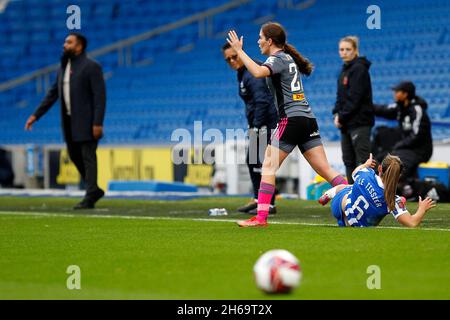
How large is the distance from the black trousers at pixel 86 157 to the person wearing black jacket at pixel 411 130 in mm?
4154

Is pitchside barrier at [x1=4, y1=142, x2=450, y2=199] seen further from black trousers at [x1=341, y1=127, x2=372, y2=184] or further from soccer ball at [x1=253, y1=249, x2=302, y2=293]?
soccer ball at [x1=253, y1=249, x2=302, y2=293]

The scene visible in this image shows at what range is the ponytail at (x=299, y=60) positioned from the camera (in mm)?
10289

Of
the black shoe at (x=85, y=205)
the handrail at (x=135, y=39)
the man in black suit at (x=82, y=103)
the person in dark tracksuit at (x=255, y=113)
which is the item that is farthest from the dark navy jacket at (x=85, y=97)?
the handrail at (x=135, y=39)

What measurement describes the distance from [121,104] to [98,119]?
38.4ft

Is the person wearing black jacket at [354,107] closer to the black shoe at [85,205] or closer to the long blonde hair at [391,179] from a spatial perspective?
the black shoe at [85,205]

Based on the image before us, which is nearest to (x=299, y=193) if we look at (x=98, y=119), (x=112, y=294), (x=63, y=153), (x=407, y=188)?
(x=407, y=188)

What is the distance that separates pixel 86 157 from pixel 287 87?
474 centimetres

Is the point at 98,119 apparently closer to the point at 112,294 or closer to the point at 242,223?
the point at 242,223

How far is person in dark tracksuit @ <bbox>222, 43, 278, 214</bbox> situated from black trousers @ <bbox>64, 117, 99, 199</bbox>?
2.25 m

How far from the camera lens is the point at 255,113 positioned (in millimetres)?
12594

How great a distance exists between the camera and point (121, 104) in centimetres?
2572

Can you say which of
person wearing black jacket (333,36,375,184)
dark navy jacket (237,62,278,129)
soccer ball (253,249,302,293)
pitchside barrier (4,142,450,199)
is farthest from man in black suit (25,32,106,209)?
soccer ball (253,249,302,293)

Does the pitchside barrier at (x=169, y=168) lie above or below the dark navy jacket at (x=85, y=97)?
below

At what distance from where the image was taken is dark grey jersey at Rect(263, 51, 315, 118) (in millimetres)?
10102
